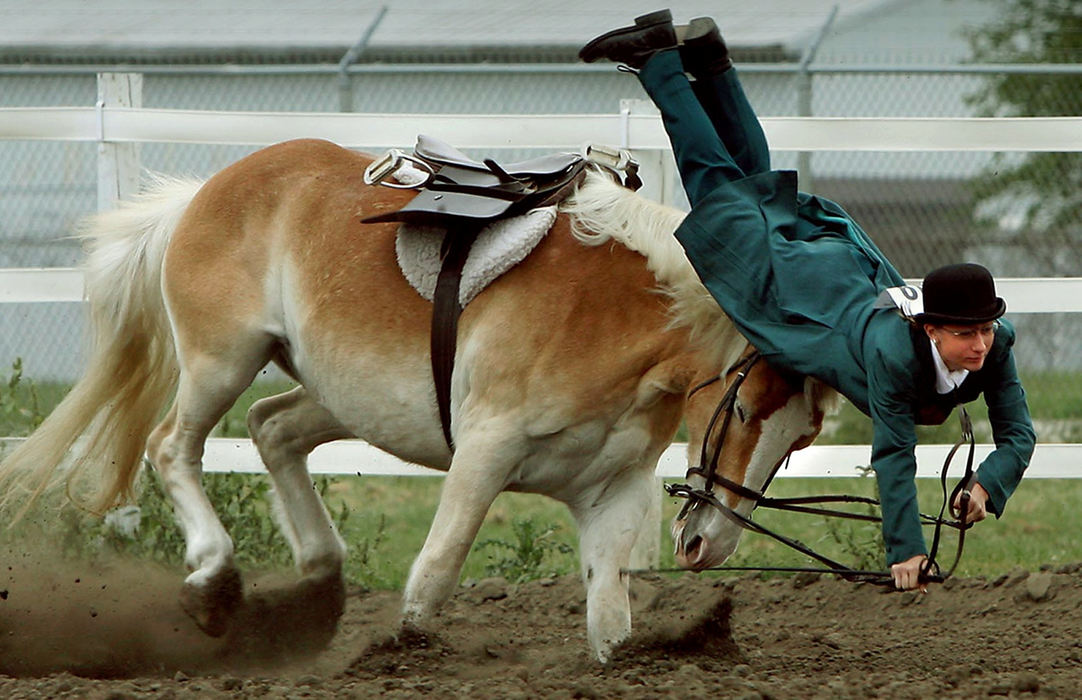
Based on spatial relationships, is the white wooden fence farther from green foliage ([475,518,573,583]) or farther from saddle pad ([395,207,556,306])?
saddle pad ([395,207,556,306])

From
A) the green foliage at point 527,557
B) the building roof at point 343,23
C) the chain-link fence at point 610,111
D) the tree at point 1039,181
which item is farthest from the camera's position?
the building roof at point 343,23

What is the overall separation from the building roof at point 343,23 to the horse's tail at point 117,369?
200 inches

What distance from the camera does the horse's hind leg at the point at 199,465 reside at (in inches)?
174

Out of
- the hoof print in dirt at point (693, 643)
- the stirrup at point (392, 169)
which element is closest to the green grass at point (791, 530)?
the hoof print in dirt at point (693, 643)

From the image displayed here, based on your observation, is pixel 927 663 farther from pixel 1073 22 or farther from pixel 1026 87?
pixel 1073 22

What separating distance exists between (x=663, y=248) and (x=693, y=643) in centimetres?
114

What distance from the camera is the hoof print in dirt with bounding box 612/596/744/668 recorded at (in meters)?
4.13

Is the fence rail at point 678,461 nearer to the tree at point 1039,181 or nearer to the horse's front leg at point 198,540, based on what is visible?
the horse's front leg at point 198,540

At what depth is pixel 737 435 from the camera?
380cm

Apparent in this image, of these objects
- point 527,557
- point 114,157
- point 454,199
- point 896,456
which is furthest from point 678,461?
point 114,157

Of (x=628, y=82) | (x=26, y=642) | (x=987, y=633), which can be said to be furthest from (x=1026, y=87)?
(x=26, y=642)

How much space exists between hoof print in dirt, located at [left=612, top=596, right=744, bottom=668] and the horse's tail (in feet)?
6.56

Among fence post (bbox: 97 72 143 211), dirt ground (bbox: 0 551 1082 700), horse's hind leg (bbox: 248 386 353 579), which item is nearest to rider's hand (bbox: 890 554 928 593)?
dirt ground (bbox: 0 551 1082 700)

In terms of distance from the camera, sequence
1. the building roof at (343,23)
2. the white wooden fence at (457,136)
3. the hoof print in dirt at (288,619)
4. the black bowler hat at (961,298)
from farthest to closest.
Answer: the building roof at (343,23), the white wooden fence at (457,136), the hoof print in dirt at (288,619), the black bowler hat at (961,298)
